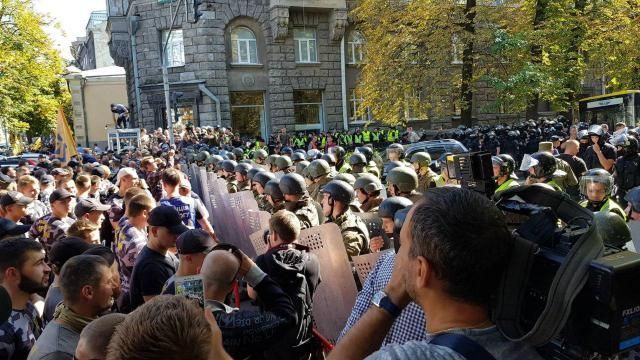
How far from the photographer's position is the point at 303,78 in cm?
2712

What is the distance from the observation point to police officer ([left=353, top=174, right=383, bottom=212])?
5746mm

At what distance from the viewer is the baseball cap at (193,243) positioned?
9.32 feet

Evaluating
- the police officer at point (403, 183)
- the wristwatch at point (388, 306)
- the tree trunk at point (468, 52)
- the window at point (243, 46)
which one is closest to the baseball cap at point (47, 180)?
the police officer at point (403, 183)

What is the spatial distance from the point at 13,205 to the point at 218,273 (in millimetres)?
4018

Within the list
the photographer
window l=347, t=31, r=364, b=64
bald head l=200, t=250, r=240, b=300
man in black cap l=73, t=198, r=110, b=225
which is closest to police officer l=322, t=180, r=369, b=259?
bald head l=200, t=250, r=240, b=300

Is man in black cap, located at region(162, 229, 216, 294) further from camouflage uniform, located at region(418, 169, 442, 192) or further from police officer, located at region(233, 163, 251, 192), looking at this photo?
police officer, located at region(233, 163, 251, 192)

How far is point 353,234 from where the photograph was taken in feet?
14.5

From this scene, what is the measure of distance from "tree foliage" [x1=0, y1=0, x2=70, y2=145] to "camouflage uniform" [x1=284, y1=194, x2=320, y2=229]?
64.0ft

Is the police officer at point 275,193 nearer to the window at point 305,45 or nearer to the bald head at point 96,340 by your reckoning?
the bald head at point 96,340

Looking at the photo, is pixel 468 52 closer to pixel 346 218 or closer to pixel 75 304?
pixel 346 218

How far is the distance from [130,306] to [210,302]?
3.71 feet

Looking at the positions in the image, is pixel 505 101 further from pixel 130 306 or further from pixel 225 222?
pixel 130 306

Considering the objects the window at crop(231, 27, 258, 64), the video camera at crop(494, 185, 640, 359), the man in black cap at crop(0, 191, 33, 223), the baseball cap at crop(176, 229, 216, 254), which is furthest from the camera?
the window at crop(231, 27, 258, 64)

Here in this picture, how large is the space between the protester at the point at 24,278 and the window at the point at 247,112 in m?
23.4
